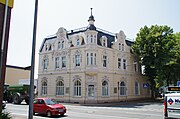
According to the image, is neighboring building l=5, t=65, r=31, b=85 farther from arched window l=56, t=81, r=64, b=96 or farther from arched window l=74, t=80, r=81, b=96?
arched window l=74, t=80, r=81, b=96

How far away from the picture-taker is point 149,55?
3850 centimetres

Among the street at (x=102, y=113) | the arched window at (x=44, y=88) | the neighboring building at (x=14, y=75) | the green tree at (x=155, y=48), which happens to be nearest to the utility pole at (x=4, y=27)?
the street at (x=102, y=113)

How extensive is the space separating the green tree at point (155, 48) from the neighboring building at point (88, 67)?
2.30m

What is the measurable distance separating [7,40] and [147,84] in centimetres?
3837

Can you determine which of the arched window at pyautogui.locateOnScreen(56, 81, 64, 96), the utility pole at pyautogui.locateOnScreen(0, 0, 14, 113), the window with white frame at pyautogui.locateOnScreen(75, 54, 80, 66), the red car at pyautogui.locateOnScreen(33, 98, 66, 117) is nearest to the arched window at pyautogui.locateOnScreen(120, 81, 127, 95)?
the window with white frame at pyautogui.locateOnScreen(75, 54, 80, 66)

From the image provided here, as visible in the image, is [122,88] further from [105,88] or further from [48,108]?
[48,108]

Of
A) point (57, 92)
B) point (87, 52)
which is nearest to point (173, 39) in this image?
point (87, 52)

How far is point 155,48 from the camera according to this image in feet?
123

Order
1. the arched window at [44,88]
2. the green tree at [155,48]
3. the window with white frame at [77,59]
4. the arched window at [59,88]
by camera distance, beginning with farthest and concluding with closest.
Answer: the arched window at [44,88]
the green tree at [155,48]
the arched window at [59,88]
the window with white frame at [77,59]

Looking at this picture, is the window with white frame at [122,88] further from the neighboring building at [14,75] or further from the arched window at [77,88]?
the neighboring building at [14,75]

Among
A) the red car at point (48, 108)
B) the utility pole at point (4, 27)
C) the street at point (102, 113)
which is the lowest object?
the street at point (102, 113)

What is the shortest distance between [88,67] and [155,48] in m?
13.3

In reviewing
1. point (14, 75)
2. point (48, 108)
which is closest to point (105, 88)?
point (48, 108)

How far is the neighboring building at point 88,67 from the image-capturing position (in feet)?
109
